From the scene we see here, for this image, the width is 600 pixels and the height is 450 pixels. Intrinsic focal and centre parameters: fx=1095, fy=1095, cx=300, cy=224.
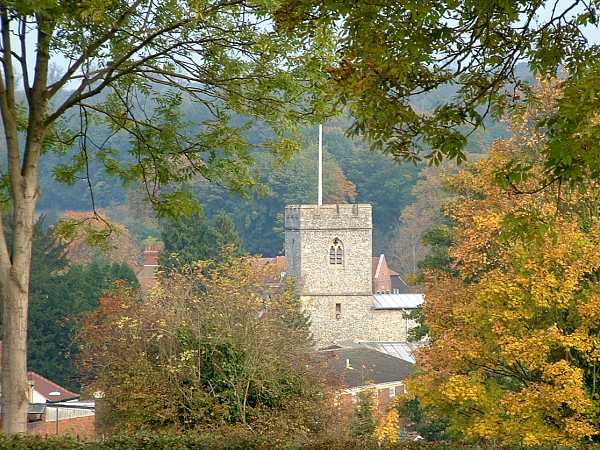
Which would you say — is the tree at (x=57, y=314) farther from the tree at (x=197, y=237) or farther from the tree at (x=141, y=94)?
the tree at (x=141, y=94)

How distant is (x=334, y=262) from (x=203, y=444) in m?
51.6

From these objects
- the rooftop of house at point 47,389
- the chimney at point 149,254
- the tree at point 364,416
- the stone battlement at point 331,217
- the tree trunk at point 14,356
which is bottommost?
the rooftop of house at point 47,389

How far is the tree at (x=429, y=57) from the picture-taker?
6898 mm

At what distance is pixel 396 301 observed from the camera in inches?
2549

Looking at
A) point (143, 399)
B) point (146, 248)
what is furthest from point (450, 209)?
point (146, 248)

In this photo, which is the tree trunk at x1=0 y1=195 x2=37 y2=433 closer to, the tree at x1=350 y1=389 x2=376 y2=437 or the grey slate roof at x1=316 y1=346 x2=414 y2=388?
the tree at x1=350 y1=389 x2=376 y2=437

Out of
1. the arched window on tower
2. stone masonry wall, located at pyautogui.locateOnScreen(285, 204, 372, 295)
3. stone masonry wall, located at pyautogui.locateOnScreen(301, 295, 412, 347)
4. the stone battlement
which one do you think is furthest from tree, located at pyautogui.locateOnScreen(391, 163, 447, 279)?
the arched window on tower

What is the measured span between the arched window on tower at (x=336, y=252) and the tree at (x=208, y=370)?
40780 mm

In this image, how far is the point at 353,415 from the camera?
80.2ft

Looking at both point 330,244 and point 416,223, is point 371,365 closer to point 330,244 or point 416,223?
point 330,244

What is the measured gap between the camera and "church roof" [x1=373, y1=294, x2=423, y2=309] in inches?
2493

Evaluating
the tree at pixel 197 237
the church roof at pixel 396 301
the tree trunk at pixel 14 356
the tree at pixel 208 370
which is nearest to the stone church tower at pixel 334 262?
the church roof at pixel 396 301

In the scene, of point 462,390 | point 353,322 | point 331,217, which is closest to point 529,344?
point 462,390

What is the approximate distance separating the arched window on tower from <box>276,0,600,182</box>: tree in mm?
54126
